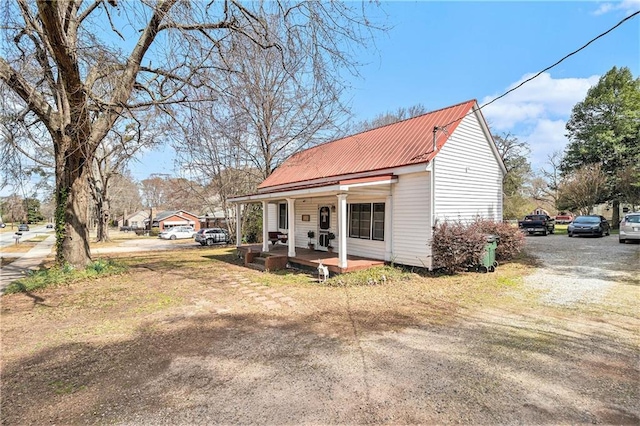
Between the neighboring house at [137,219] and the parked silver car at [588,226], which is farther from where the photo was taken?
the neighboring house at [137,219]

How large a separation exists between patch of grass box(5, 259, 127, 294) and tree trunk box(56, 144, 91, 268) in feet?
1.09

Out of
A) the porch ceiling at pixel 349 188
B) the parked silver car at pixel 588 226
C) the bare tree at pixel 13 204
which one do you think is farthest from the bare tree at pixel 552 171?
the bare tree at pixel 13 204

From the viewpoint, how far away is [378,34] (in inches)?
212

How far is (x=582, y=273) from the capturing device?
922cm

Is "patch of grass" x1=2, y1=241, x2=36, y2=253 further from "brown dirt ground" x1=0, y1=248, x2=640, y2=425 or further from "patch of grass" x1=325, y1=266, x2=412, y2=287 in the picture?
"patch of grass" x1=325, y1=266, x2=412, y2=287

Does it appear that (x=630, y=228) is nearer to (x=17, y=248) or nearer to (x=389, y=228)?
(x=389, y=228)

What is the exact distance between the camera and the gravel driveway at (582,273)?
7.12 m

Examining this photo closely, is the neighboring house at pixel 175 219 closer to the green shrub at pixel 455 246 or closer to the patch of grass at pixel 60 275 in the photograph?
the patch of grass at pixel 60 275

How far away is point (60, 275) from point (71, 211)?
1.99 m

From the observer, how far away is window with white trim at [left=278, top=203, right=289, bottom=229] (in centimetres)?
1627

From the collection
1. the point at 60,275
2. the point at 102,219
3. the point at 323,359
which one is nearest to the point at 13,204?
the point at 60,275

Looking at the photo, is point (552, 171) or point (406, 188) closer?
point (406, 188)

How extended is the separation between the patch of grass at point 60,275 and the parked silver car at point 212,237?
45.5ft

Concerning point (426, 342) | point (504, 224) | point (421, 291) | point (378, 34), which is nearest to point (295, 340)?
point (426, 342)
